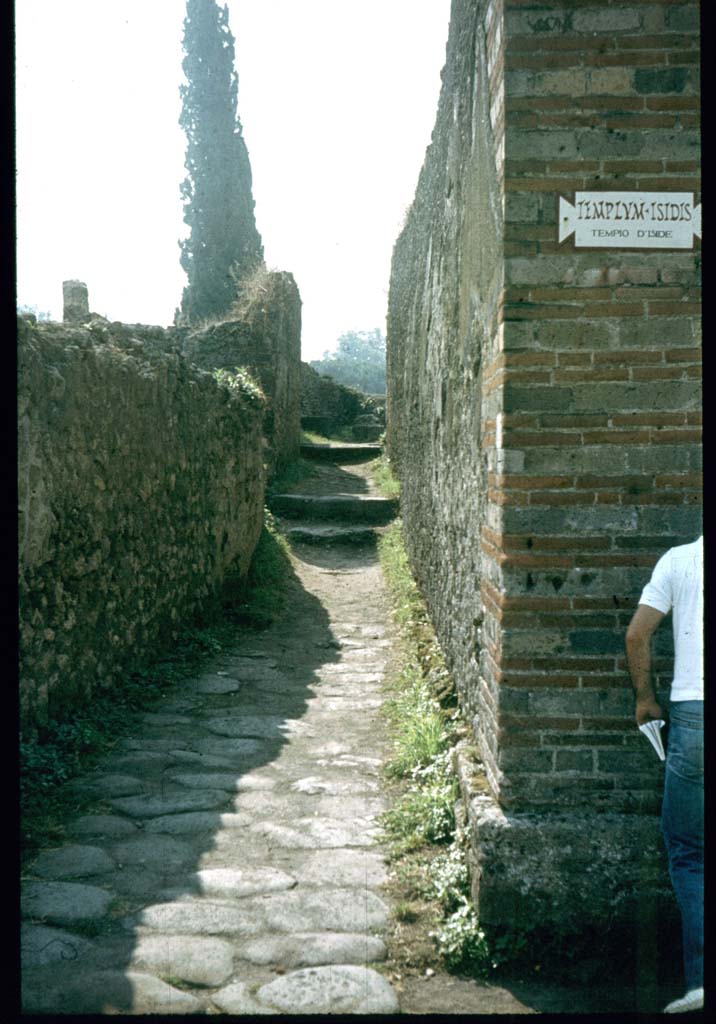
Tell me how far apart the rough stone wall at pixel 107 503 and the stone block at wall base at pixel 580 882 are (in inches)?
90.8

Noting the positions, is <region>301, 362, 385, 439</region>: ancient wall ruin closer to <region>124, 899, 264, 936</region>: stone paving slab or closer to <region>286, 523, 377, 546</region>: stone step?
<region>286, 523, 377, 546</region>: stone step

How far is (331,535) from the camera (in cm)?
1071

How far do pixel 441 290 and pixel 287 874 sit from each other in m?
3.80

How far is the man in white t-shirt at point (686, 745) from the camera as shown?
101 inches

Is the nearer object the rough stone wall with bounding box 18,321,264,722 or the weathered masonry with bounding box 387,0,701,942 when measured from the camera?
the weathered masonry with bounding box 387,0,701,942

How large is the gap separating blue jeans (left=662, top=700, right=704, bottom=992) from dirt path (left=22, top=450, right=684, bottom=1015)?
344mm

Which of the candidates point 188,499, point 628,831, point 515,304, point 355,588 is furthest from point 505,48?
point 355,588

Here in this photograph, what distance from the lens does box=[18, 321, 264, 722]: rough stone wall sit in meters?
4.25

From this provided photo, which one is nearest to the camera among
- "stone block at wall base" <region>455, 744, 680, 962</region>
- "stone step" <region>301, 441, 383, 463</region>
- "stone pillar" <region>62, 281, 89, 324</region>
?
"stone block at wall base" <region>455, 744, 680, 962</region>

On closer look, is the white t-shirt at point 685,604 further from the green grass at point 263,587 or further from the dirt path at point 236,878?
the green grass at point 263,587

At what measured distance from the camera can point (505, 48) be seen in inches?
116

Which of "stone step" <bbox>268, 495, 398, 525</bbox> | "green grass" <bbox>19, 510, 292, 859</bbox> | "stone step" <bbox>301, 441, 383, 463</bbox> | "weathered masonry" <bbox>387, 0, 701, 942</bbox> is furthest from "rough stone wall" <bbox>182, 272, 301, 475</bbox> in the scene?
"weathered masonry" <bbox>387, 0, 701, 942</bbox>

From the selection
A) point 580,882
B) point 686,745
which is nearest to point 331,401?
point 580,882

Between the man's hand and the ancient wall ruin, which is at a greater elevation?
the ancient wall ruin
